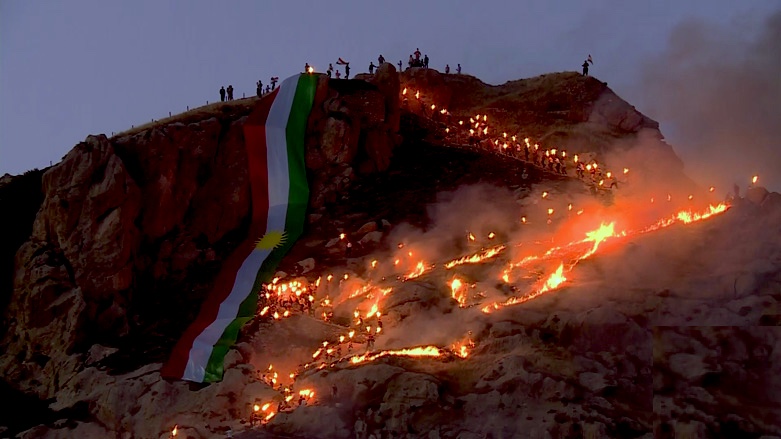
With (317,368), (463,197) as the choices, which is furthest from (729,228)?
(317,368)

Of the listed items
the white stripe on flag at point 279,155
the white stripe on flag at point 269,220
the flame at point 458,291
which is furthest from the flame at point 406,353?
the white stripe on flag at point 279,155

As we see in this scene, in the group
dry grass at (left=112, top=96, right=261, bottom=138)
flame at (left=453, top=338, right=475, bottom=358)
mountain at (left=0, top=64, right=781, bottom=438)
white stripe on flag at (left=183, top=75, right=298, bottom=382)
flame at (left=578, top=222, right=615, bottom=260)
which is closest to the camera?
mountain at (left=0, top=64, right=781, bottom=438)

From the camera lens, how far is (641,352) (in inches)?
656

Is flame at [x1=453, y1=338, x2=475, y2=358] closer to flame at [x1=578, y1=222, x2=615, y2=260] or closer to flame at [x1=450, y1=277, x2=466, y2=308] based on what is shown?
flame at [x1=450, y1=277, x2=466, y2=308]

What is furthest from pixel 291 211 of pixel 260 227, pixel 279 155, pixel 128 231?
pixel 128 231

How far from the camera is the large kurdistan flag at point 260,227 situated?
21141mm

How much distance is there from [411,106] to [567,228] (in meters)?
14.4

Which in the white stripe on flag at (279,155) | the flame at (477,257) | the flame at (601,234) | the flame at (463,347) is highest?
the white stripe on flag at (279,155)

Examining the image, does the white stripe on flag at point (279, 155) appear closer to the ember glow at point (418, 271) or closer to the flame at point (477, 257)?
the ember glow at point (418, 271)

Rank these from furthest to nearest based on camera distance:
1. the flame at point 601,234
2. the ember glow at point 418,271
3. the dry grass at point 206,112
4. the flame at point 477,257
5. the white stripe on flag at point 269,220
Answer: the dry grass at point 206,112
the flame at point 477,257
the ember glow at point 418,271
the flame at point 601,234
the white stripe on flag at point 269,220

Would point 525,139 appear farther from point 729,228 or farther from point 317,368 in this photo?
point 317,368

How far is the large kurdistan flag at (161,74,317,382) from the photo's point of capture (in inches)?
832

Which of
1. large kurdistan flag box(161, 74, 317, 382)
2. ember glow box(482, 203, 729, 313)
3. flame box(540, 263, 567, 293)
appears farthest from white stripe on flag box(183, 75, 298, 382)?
flame box(540, 263, 567, 293)

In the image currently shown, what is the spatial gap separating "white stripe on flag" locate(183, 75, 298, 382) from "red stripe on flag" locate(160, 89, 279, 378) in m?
0.17
